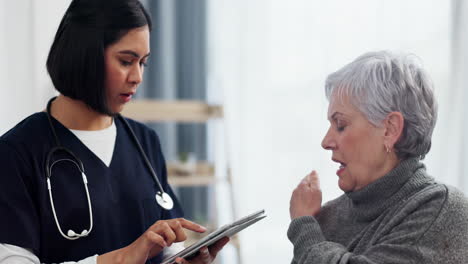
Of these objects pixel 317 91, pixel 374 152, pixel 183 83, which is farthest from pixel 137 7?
pixel 183 83

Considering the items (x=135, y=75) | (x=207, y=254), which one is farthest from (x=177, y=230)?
(x=135, y=75)

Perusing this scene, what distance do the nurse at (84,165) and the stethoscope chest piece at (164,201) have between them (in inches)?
1.5

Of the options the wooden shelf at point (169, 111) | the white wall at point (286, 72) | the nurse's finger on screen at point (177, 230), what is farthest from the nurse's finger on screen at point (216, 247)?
the wooden shelf at point (169, 111)

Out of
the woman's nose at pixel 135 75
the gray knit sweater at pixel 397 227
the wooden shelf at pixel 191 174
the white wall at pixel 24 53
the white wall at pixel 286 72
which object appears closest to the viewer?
the gray knit sweater at pixel 397 227

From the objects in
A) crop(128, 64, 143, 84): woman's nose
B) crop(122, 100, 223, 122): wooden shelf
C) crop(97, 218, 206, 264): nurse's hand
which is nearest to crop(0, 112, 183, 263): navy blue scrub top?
crop(97, 218, 206, 264): nurse's hand

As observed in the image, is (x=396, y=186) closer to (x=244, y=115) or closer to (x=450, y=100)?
(x=450, y=100)

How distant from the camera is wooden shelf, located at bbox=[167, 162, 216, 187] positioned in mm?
2967

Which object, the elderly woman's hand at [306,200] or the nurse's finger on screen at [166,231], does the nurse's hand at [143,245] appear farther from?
the elderly woman's hand at [306,200]

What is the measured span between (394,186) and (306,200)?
9.4 inches

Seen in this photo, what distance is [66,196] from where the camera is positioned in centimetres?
140

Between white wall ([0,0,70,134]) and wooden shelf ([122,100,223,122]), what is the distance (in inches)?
24.0

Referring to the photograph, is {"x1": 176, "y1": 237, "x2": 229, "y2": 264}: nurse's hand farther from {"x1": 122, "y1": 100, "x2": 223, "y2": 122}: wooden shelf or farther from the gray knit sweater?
{"x1": 122, "y1": 100, "x2": 223, "y2": 122}: wooden shelf

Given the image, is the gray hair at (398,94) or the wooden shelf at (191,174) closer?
the gray hair at (398,94)

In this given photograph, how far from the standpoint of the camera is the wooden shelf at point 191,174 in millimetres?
2967
